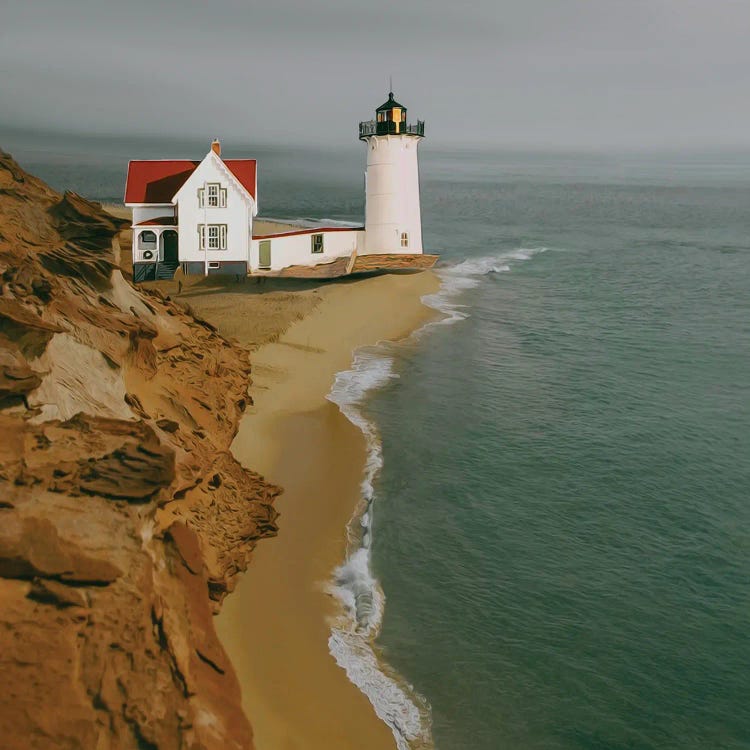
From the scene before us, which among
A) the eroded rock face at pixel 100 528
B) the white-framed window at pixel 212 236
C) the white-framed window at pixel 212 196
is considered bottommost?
the eroded rock face at pixel 100 528

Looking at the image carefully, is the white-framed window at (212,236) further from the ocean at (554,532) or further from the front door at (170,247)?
the ocean at (554,532)

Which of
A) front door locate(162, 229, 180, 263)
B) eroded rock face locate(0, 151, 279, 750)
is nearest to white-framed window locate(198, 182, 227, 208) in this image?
front door locate(162, 229, 180, 263)

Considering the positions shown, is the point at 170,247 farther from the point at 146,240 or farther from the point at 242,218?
the point at 242,218

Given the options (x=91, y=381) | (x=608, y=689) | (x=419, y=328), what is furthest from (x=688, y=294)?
(x=91, y=381)

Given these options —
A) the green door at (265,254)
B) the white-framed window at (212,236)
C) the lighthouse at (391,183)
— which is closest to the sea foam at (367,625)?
the white-framed window at (212,236)

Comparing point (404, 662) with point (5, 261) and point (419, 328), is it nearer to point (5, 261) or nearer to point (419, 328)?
point (5, 261)

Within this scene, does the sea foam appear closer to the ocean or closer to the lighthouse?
the ocean
